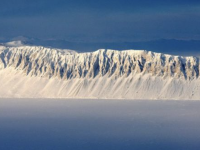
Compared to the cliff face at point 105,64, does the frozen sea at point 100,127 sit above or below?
below

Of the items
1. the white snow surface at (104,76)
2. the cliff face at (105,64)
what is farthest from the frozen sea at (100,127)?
the cliff face at (105,64)

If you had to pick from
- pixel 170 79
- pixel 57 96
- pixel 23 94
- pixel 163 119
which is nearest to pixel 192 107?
pixel 163 119

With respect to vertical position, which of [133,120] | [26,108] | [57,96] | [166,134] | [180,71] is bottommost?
[166,134]

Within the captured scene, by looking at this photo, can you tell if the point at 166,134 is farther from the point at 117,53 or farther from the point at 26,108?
the point at 117,53

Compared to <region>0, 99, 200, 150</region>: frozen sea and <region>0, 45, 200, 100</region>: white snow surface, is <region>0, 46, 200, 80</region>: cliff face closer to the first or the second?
<region>0, 45, 200, 100</region>: white snow surface

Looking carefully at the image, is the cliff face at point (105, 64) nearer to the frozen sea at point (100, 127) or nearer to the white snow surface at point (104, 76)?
the white snow surface at point (104, 76)

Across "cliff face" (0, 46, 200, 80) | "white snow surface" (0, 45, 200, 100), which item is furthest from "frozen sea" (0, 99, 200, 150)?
"cliff face" (0, 46, 200, 80)

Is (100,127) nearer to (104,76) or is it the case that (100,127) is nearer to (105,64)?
(104,76)
